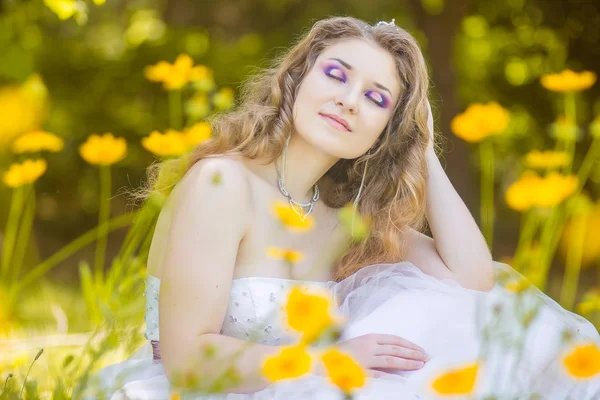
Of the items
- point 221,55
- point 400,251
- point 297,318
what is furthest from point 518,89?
point 297,318

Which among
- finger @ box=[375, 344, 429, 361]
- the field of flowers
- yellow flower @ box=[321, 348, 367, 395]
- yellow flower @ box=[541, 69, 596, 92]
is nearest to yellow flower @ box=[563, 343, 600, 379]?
the field of flowers

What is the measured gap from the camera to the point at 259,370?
157 cm

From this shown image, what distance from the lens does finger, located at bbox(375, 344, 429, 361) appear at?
63.1 inches

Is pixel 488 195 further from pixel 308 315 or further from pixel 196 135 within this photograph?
pixel 308 315

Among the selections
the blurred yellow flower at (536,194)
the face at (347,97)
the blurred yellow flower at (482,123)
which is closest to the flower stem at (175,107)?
the face at (347,97)

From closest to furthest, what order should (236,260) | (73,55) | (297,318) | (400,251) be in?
(297,318) → (236,260) → (400,251) → (73,55)

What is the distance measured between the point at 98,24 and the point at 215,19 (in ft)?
2.36

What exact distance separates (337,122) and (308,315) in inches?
36.4

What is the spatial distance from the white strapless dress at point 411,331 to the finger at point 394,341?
0.06 meters

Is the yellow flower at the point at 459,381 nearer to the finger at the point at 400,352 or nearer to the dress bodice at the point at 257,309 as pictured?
the finger at the point at 400,352

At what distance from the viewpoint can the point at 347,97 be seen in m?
1.91

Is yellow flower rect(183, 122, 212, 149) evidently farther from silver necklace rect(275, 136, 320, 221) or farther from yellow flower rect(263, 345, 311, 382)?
yellow flower rect(263, 345, 311, 382)

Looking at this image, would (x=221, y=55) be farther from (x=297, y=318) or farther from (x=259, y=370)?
(x=297, y=318)

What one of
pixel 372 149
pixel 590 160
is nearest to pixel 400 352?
pixel 372 149
